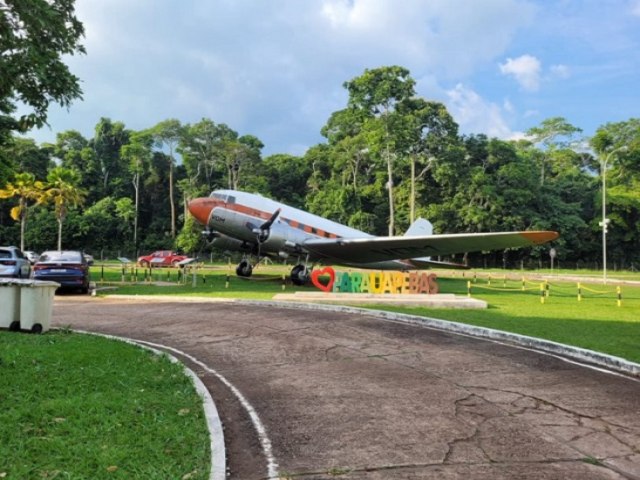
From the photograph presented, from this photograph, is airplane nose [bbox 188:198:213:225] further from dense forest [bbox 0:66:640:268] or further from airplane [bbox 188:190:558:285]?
dense forest [bbox 0:66:640:268]

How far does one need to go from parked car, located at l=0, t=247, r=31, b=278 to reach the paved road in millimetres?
8367

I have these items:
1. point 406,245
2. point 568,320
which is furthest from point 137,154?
point 568,320

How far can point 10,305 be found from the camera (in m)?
9.94

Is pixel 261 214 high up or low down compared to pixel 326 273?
up

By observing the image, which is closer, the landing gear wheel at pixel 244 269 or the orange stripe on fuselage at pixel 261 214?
the orange stripe on fuselage at pixel 261 214

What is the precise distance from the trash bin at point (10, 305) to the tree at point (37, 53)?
340 cm

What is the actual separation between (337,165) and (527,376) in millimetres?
61248

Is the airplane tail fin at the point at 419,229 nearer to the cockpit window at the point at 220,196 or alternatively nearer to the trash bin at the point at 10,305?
the cockpit window at the point at 220,196

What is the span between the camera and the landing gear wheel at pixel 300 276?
78.2 feet

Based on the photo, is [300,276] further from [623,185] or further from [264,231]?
[623,185]

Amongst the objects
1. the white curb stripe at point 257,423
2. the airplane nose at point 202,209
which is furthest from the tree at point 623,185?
the white curb stripe at point 257,423

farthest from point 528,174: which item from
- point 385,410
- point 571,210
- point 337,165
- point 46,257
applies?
point 385,410

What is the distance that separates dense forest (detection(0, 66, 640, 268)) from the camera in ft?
188

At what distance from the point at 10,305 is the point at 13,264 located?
8.32 metres
